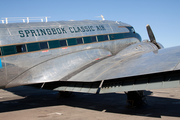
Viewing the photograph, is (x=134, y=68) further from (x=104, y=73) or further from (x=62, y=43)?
(x=62, y=43)

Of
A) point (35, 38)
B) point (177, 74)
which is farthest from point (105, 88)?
point (35, 38)

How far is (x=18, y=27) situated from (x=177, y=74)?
406 inches

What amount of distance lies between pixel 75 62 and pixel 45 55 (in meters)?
2.22

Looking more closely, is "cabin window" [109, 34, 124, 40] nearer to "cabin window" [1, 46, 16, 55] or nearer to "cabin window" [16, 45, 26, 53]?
"cabin window" [16, 45, 26, 53]

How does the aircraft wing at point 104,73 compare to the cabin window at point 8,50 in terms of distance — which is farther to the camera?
the cabin window at point 8,50

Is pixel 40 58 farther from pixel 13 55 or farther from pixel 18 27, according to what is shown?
pixel 18 27

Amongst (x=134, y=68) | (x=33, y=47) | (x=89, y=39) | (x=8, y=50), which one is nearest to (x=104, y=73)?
(x=134, y=68)

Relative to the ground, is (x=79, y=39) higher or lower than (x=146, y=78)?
higher

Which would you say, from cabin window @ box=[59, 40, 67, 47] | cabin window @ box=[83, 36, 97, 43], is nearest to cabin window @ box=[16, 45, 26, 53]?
cabin window @ box=[59, 40, 67, 47]

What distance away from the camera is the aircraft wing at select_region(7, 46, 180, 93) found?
867cm

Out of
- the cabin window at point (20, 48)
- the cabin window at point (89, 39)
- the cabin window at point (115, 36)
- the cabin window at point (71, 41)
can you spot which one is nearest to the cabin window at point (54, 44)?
the cabin window at point (71, 41)

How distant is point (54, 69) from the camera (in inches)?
502

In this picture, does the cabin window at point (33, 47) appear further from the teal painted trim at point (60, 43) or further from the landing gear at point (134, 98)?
the landing gear at point (134, 98)

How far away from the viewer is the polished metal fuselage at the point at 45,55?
11750 mm
